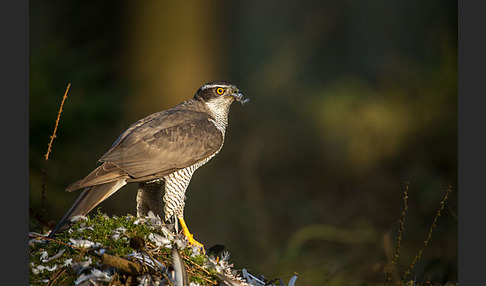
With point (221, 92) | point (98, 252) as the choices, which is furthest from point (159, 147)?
point (98, 252)

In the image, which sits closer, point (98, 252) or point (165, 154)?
point (98, 252)

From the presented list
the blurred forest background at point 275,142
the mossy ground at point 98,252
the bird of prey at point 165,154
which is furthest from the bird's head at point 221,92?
the blurred forest background at point 275,142

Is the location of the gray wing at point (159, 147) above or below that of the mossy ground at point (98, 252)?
above

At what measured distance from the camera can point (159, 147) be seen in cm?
380

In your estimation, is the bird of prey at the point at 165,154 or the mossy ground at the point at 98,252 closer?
the mossy ground at the point at 98,252

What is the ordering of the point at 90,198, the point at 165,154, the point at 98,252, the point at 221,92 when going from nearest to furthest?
1. the point at 98,252
2. the point at 90,198
3. the point at 165,154
4. the point at 221,92

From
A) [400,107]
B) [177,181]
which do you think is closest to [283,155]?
[400,107]

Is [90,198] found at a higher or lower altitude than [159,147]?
lower

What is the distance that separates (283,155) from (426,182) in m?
2.63

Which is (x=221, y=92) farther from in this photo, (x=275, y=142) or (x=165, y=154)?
(x=275, y=142)

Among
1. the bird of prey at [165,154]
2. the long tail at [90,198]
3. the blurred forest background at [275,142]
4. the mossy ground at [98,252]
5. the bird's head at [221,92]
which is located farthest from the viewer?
the blurred forest background at [275,142]

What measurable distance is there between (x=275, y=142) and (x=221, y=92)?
473 centimetres

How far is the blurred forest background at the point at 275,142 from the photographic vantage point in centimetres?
559

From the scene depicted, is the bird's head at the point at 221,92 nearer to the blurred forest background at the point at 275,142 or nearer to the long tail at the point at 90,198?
the long tail at the point at 90,198
